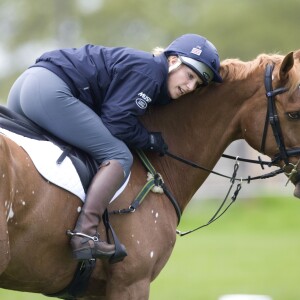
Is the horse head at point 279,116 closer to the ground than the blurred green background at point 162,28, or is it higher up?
closer to the ground

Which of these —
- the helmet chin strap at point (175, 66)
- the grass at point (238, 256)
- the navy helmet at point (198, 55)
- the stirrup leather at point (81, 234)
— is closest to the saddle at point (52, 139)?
the stirrup leather at point (81, 234)

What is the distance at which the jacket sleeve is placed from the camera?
6.25m

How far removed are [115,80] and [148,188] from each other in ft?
2.90

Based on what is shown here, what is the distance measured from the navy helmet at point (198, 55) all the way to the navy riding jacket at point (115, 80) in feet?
0.54

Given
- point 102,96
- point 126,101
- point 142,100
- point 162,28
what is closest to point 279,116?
point 142,100

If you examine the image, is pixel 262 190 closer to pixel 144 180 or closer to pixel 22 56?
pixel 144 180

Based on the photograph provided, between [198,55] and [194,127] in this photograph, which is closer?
[198,55]

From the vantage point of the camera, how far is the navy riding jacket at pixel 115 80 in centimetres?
627

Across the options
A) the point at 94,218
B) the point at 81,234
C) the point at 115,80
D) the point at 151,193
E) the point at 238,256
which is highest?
the point at 115,80

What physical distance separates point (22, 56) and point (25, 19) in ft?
5.80

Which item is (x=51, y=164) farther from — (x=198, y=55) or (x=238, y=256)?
(x=238, y=256)

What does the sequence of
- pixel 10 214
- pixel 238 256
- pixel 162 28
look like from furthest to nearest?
pixel 162 28, pixel 238 256, pixel 10 214

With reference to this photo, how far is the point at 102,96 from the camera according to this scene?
645 cm

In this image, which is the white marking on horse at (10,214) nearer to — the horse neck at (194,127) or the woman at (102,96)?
the woman at (102,96)
